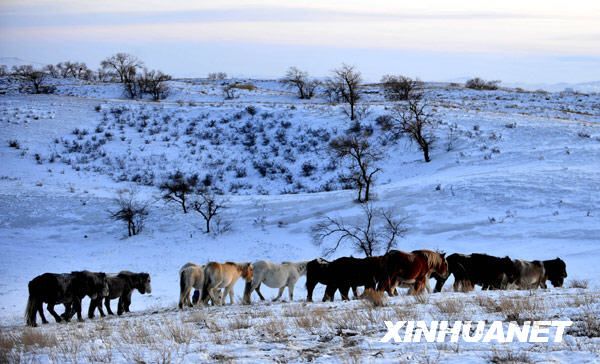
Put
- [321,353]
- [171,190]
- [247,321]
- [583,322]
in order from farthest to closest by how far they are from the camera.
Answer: [171,190]
[247,321]
[583,322]
[321,353]

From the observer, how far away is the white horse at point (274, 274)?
17.3 metres

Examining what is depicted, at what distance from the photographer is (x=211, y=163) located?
53.9 metres

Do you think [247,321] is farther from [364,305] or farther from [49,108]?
[49,108]

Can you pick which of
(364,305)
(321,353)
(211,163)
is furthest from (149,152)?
(321,353)

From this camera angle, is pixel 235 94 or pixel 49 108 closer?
pixel 49 108

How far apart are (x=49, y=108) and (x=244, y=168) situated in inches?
1141

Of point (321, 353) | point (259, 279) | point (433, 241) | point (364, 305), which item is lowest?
point (433, 241)

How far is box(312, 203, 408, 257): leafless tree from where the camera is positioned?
103 ft

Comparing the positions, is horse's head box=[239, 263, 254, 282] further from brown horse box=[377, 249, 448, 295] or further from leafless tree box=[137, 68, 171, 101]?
leafless tree box=[137, 68, 171, 101]

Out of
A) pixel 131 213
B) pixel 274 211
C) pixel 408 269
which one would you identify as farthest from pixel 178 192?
pixel 408 269

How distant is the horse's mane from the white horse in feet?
12.7

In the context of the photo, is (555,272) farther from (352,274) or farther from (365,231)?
(365,231)

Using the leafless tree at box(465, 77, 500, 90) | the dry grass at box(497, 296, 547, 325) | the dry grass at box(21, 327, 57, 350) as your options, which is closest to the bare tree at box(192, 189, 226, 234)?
the dry grass at box(21, 327, 57, 350)

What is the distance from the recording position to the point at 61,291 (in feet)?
49.1
